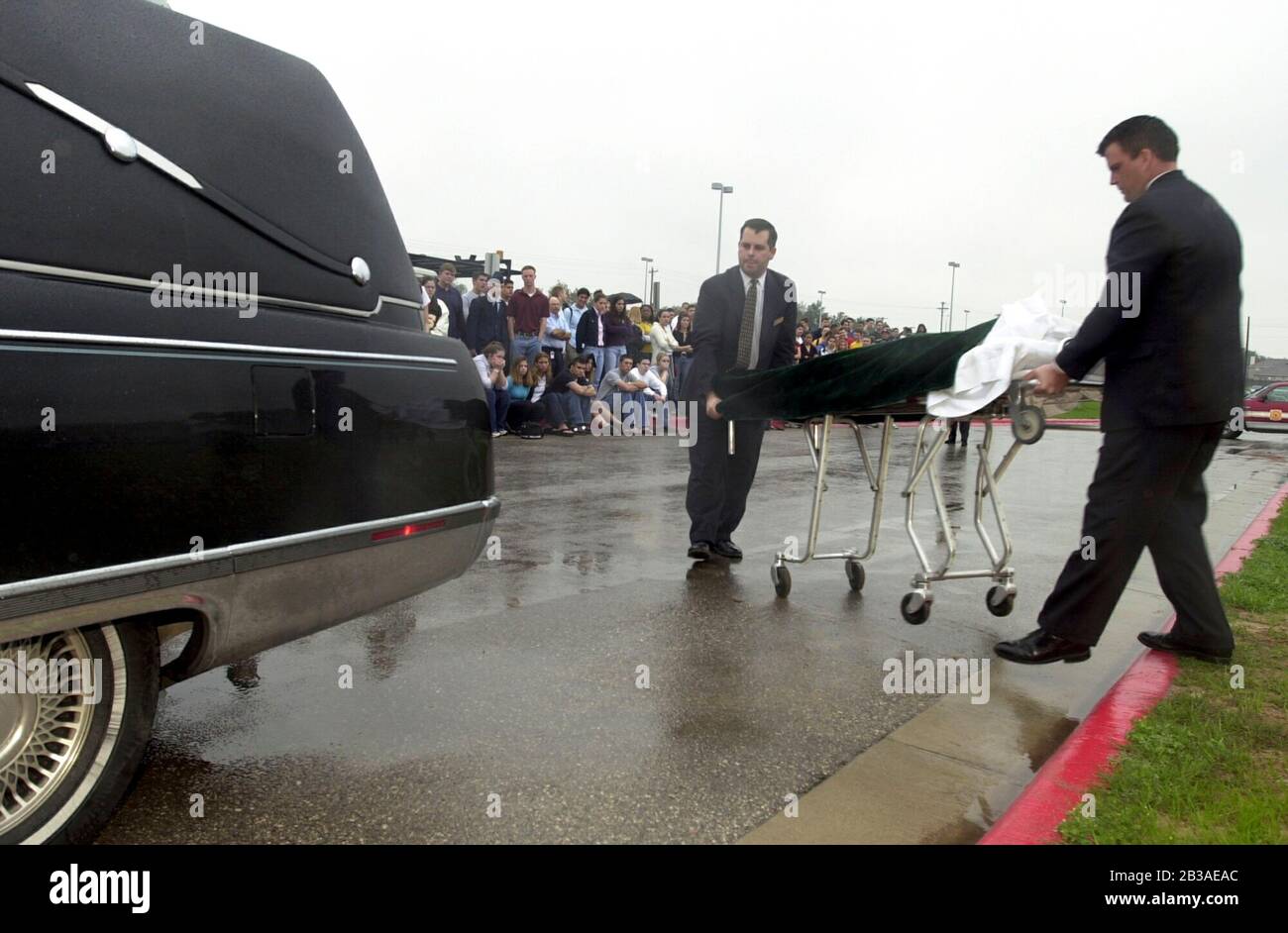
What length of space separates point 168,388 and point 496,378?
443 inches

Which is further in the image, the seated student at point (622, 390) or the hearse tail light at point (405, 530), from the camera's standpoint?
the seated student at point (622, 390)

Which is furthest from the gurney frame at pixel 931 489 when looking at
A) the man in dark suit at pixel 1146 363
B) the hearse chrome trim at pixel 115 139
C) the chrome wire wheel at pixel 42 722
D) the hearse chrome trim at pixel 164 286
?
the chrome wire wheel at pixel 42 722

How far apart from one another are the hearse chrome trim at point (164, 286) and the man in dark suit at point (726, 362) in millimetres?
3354

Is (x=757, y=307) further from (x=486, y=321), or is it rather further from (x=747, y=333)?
(x=486, y=321)

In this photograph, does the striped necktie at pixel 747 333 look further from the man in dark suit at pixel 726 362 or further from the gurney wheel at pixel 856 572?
the gurney wheel at pixel 856 572

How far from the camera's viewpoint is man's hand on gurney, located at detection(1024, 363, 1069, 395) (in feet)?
13.4

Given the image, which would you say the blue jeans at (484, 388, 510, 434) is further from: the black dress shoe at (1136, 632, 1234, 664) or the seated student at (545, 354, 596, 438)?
the black dress shoe at (1136, 632, 1234, 664)

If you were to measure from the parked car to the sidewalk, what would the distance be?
2339 cm

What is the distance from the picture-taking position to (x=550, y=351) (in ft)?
52.7

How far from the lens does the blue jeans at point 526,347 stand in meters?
15.2
